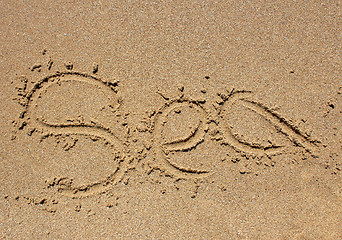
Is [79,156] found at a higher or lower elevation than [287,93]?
lower

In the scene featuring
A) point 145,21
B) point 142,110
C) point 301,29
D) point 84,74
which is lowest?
point 142,110

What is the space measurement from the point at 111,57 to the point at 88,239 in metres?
1.18

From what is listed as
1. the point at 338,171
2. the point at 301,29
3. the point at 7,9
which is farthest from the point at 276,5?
the point at 7,9

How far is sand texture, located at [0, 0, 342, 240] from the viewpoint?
1.50m

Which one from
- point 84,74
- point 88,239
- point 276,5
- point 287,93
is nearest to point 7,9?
point 84,74

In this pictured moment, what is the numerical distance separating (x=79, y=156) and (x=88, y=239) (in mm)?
514

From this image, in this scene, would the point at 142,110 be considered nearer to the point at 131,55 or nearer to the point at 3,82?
the point at 131,55

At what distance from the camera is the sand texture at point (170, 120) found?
150 centimetres

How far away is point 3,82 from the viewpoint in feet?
5.30

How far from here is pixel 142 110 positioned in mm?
1597

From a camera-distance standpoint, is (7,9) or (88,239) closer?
(88,239)

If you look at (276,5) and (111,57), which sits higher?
(276,5)

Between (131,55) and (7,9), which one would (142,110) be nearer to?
(131,55)

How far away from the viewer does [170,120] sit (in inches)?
62.3
